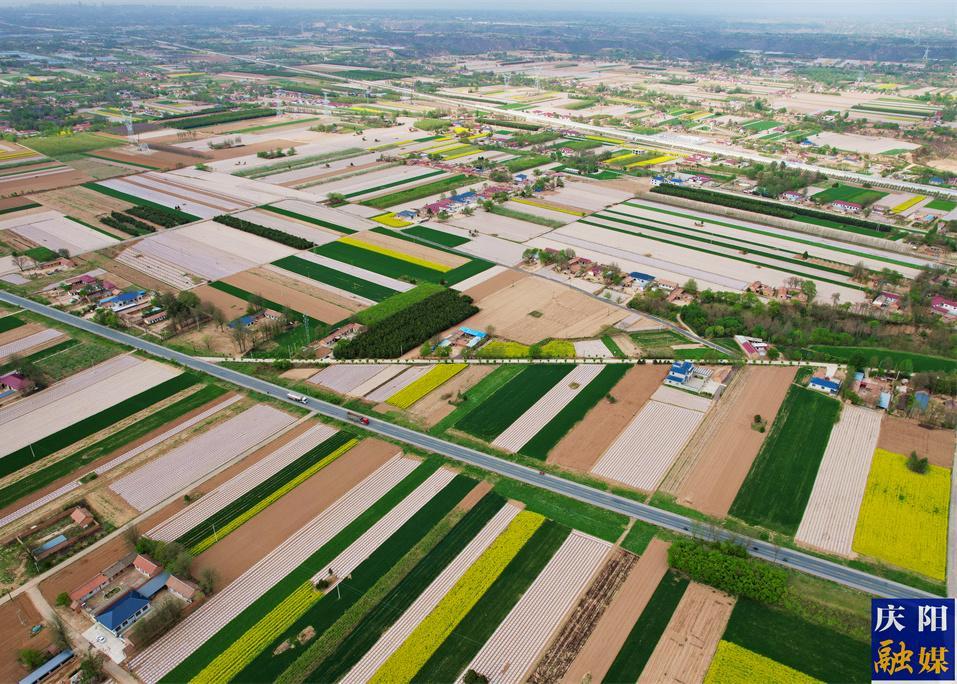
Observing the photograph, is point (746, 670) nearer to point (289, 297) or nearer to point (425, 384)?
point (425, 384)

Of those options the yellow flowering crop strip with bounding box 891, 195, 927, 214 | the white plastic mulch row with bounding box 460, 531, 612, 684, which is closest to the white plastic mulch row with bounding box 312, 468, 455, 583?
the white plastic mulch row with bounding box 460, 531, 612, 684

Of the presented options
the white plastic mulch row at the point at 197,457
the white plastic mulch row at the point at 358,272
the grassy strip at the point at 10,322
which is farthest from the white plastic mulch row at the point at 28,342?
the white plastic mulch row at the point at 358,272

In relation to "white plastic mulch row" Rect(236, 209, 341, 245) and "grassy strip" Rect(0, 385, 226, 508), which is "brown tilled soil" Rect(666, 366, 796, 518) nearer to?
"grassy strip" Rect(0, 385, 226, 508)

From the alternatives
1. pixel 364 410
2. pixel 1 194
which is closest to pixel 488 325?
pixel 364 410

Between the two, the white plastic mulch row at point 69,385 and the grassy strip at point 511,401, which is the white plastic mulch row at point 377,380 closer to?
the grassy strip at point 511,401

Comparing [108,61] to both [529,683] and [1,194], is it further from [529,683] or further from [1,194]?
[529,683]

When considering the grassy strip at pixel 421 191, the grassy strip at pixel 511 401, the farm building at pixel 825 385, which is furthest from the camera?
the grassy strip at pixel 421 191
